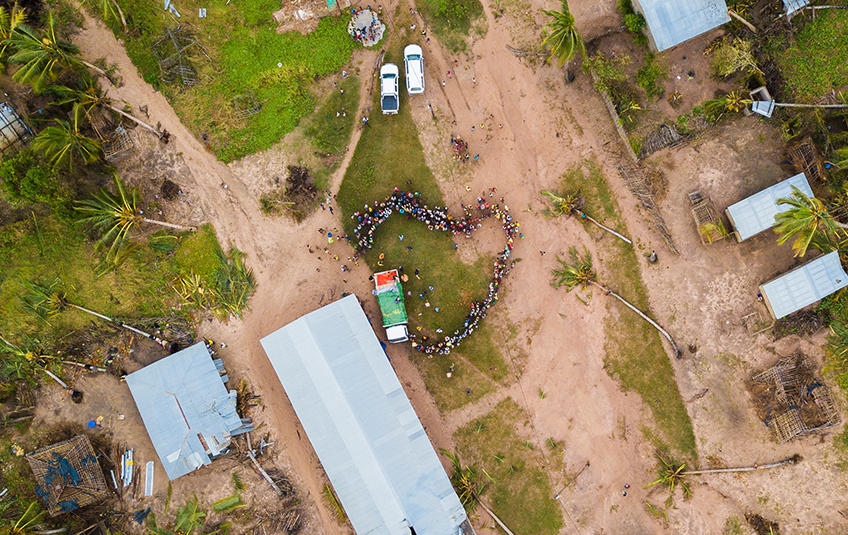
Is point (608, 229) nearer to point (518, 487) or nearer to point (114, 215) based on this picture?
point (518, 487)

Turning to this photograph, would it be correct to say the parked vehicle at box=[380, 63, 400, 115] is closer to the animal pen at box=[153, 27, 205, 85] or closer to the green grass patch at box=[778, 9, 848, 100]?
the animal pen at box=[153, 27, 205, 85]

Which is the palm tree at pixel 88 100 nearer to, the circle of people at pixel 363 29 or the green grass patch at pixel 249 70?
the green grass patch at pixel 249 70

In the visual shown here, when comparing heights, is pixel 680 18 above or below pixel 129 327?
above

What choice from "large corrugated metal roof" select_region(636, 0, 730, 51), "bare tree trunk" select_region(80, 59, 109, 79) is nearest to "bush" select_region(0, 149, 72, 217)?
"bare tree trunk" select_region(80, 59, 109, 79)

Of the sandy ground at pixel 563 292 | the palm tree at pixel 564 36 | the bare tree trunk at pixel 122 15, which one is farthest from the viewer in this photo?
the sandy ground at pixel 563 292

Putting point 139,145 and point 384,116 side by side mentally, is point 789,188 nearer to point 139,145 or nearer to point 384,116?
point 384,116

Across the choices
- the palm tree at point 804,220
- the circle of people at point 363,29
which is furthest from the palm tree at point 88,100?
the palm tree at point 804,220

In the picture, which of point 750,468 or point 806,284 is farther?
point 750,468

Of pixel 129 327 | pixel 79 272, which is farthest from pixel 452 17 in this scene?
pixel 79 272
